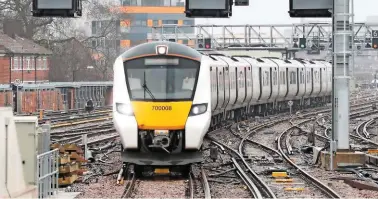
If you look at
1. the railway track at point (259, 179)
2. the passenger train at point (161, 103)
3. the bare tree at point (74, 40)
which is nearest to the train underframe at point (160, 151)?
the passenger train at point (161, 103)

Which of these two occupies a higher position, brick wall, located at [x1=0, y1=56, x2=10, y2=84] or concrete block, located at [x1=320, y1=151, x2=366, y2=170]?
brick wall, located at [x1=0, y1=56, x2=10, y2=84]

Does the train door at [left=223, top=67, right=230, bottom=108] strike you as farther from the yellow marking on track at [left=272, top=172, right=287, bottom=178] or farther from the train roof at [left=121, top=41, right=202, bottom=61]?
the train roof at [left=121, top=41, right=202, bottom=61]

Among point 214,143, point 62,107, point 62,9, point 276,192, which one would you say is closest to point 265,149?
point 214,143

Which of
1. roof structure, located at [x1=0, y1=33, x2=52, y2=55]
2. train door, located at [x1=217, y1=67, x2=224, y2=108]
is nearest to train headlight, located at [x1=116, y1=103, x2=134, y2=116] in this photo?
train door, located at [x1=217, y1=67, x2=224, y2=108]

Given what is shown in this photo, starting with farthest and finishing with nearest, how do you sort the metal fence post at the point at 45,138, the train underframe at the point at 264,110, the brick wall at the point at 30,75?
the brick wall at the point at 30,75, the train underframe at the point at 264,110, the metal fence post at the point at 45,138

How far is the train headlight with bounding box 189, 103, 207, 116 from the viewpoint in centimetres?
1507

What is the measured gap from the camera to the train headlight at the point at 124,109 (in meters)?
15.0

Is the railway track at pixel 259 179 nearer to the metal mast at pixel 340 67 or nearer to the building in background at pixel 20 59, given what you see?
the metal mast at pixel 340 67

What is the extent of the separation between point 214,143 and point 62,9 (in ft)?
19.2

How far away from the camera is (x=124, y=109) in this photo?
592 inches

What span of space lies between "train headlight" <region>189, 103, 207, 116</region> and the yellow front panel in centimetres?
10

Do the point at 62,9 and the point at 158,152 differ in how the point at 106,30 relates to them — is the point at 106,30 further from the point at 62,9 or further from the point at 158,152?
the point at 158,152

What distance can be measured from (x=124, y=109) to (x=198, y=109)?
144cm

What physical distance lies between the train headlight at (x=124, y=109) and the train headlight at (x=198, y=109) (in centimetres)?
116
